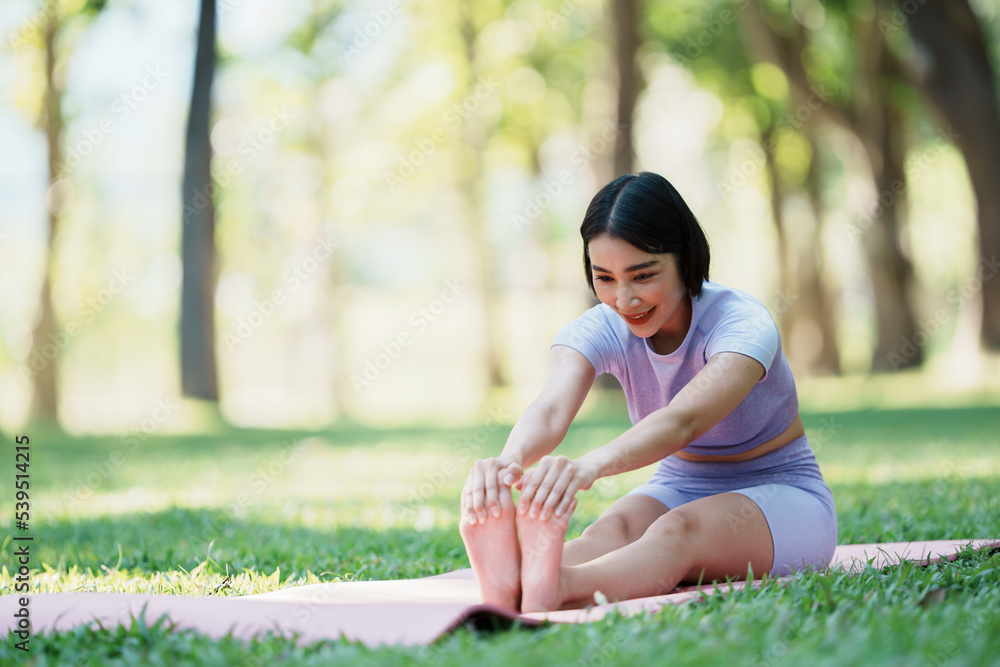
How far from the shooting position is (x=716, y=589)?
238 centimetres

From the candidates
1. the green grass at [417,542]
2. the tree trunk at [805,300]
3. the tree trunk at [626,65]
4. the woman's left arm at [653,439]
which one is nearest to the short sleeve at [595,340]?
the woman's left arm at [653,439]

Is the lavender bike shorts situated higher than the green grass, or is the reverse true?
the lavender bike shorts

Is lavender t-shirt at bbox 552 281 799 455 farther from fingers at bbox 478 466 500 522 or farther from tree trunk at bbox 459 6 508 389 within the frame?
tree trunk at bbox 459 6 508 389

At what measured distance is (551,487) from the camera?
88.0 inches

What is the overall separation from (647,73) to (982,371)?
384 inches

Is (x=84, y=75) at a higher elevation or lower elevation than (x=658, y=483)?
higher

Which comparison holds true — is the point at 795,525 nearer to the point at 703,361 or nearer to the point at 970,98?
the point at 703,361

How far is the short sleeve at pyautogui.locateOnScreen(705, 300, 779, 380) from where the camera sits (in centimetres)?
252

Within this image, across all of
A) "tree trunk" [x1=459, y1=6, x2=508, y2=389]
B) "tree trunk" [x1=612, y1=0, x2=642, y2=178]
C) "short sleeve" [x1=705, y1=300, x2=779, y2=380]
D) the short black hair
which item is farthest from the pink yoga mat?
"tree trunk" [x1=459, y1=6, x2=508, y2=389]

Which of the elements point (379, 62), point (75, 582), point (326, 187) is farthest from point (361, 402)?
point (75, 582)

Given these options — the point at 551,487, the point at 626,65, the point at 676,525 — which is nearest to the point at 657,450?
the point at 676,525

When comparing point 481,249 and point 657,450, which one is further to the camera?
point 481,249

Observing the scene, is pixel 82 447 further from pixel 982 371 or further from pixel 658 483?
pixel 982 371

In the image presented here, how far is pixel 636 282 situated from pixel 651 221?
0.19 metres
